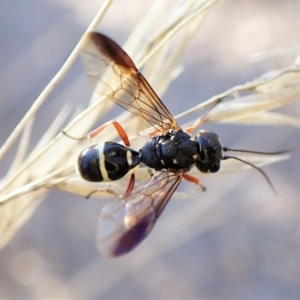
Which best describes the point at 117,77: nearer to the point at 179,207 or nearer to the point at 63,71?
the point at 63,71

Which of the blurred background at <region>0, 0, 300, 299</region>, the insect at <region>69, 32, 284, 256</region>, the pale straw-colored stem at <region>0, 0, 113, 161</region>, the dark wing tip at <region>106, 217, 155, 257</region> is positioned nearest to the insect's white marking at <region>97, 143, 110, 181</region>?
the insect at <region>69, 32, 284, 256</region>

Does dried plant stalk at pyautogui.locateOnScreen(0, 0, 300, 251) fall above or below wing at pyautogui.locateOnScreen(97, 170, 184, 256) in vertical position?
above

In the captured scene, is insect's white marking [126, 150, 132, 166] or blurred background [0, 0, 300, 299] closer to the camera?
insect's white marking [126, 150, 132, 166]

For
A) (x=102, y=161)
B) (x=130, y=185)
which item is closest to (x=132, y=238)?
(x=130, y=185)

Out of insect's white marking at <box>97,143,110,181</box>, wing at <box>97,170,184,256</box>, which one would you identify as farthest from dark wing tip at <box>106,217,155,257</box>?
insect's white marking at <box>97,143,110,181</box>

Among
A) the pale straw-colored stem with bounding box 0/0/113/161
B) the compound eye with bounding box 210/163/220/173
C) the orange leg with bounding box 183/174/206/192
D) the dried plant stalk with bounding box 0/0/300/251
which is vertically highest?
the pale straw-colored stem with bounding box 0/0/113/161

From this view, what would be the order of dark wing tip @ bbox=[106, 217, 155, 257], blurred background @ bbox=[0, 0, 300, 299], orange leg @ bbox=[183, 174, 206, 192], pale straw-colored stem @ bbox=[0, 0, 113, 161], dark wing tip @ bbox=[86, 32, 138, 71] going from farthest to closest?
1. blurred background @ bbox=[0, 0, 300, 299]
2. orange leg @ bbox=[183, 174, 206, 192]
3. dark wing tip @ bbox=[86, 32, 138, 71]
4. dark wing tip @ bbox=[106, 217, 155, 257]
5. pale straw-colored stem @ bbox=[0, 0, 113, 161]

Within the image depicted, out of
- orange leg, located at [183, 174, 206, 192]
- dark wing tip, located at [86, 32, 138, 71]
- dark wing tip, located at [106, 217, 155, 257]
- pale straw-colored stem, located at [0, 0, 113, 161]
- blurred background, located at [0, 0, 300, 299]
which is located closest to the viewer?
pale straw-colored stem, located at [0, 0, 113, 161]

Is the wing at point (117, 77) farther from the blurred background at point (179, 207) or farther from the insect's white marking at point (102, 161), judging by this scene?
the blurred background at point (179, 207)

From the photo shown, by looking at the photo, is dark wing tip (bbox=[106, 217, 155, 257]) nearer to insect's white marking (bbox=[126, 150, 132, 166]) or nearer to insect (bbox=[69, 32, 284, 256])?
insect (bbox=[69, 32, 284, 256])
